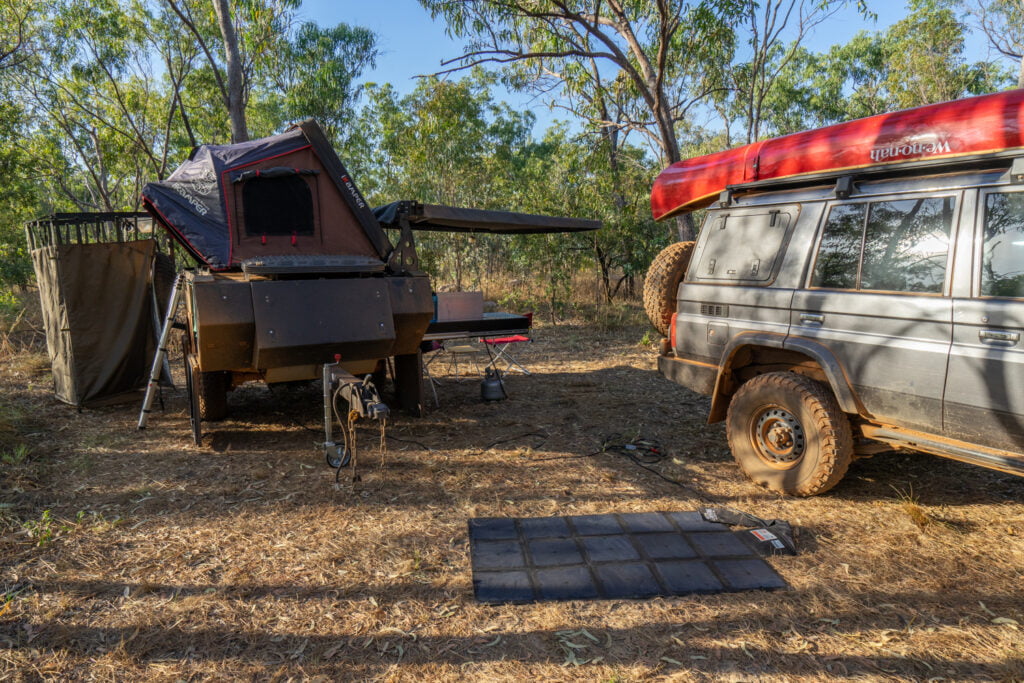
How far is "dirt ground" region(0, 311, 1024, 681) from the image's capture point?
2615 millimetres

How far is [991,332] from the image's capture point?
319 cm

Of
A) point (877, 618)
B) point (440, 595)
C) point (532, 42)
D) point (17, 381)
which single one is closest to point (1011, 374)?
point (877, 618)

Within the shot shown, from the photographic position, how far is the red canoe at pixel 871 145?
3.24 metres

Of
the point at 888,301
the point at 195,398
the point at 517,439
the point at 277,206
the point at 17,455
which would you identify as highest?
the point at 277,206

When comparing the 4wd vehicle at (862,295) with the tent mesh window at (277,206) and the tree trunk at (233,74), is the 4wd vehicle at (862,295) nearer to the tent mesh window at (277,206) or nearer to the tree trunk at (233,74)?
the tent mesh window at (277,206)

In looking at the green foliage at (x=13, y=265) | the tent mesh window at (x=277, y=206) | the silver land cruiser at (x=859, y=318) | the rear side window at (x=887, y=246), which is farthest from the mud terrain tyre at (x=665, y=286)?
the green foliage at (x=13, y=265)

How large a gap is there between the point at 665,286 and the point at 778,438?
1.65 metres

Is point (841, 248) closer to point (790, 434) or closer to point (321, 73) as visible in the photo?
point (790, 434)

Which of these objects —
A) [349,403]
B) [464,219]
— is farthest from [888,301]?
[464,219]

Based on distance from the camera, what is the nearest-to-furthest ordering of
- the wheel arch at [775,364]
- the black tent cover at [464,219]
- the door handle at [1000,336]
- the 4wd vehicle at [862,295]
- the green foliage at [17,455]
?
the door handle at [1000,336]
the 4wd vehicle at [862,295]
the wheel arch at [775,364]
the green foliage at [17,455]
the black tent cover at [464,219]

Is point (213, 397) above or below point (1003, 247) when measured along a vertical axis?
below

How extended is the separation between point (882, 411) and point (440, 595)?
292cm

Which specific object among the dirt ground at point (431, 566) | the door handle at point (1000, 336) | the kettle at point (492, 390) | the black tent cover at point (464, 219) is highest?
the black tent cover at point (464, 219)

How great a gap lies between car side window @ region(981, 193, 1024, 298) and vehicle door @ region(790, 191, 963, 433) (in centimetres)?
17
